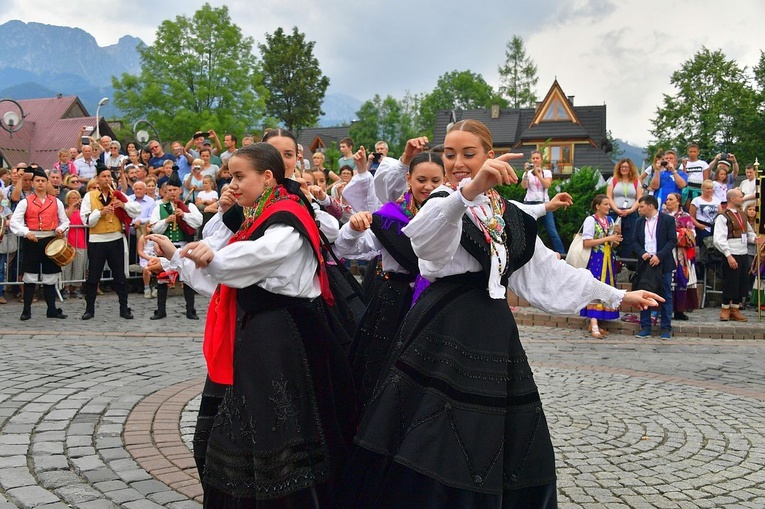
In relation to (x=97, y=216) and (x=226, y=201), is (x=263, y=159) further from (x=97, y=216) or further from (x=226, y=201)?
(x=97, y=216)

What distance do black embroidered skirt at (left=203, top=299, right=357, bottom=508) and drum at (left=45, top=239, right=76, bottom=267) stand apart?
860 centimetres

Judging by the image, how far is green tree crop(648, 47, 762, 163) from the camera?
4838 cm

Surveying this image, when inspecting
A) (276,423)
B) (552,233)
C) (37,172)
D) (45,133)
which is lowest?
(276,423)

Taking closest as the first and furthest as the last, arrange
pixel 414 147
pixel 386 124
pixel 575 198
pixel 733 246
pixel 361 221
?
1. pixel 361 221
2. pixel 414 147
3. pixel 733 246
4. pixel 575 198
5. pixel 386 124

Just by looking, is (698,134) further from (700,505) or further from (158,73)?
(700,505)

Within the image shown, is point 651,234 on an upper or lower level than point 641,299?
upper

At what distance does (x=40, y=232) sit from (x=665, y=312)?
9.44m

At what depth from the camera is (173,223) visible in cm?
1195

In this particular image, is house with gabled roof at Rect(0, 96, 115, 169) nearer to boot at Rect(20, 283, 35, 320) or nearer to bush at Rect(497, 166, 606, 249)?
boot at Rect(20, 283, 35, 320)

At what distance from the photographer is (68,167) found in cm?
1537

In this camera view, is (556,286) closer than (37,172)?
Yes

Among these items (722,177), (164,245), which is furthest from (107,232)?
(722,177)

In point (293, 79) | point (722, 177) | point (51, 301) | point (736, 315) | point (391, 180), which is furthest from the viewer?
point (293, 79)

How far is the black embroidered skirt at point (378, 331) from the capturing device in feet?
14.7
